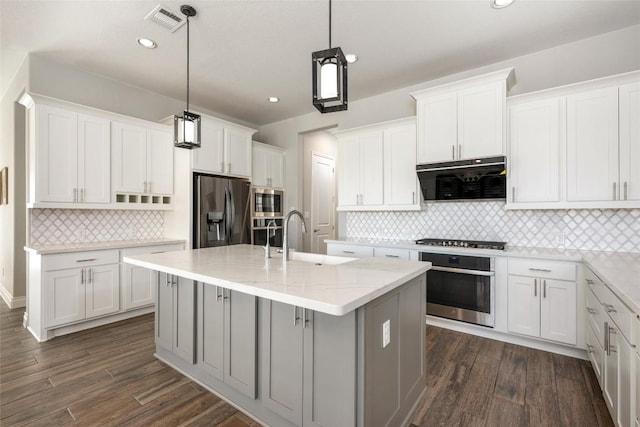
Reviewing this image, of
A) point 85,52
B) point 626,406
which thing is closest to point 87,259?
point 85,52

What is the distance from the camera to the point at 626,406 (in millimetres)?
1444

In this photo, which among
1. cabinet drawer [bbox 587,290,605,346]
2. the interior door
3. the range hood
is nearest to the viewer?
cabinet drawer [bbox 587,290,605,346]

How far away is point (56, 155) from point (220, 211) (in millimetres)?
1800

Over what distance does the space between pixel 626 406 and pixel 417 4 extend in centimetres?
285

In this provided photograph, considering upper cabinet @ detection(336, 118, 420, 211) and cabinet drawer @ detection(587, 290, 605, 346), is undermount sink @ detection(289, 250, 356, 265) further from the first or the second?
upper cabinet @ detection(336, 118, 420, 211)

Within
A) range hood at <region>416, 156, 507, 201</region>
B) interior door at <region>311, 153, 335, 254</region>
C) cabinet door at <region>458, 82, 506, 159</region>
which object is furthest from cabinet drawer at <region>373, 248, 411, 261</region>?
interior door at <region>311, 153, 335, 254</region>

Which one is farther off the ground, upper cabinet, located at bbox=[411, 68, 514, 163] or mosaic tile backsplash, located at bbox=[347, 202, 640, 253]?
upper cabinet, located at bbox=[411, 68, 514, 163]

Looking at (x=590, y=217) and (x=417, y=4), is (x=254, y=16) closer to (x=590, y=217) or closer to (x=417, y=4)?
(x=417, y=4)

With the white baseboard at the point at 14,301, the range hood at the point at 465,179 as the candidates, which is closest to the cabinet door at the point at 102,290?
the white baseboard at the point at 14,301

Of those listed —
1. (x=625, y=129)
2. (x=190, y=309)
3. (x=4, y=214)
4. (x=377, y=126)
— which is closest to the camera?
(x=190, y=309)

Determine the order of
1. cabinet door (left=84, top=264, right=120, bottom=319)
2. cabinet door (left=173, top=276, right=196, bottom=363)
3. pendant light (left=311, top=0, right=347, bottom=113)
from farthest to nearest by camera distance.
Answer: cabinet door (left=84, top=264, right=120, bottom=319)
cabinet door (left=173, top=276, right=196, bottom=363)
pendant light (left=311, top=0, right=347, bottom=113)

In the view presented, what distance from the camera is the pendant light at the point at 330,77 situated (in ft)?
4.65

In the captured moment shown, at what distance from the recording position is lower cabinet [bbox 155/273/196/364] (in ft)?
7.30

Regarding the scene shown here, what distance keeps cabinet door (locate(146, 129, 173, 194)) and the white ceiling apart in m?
0.70
